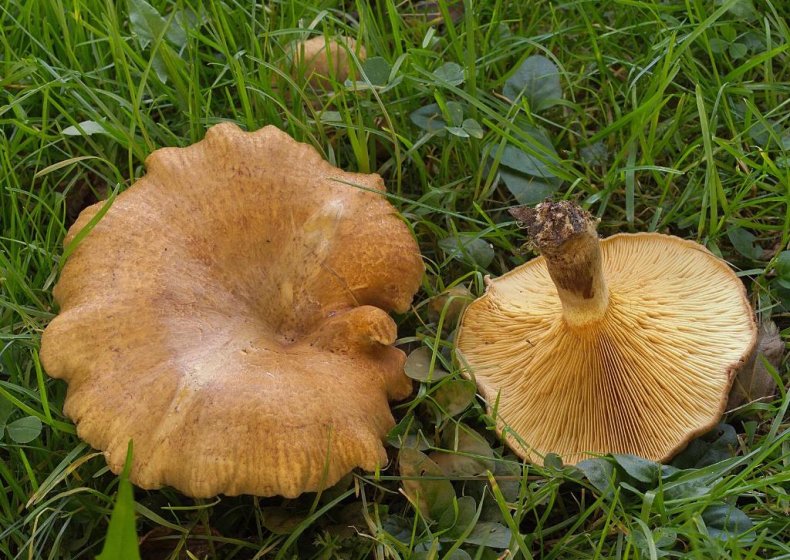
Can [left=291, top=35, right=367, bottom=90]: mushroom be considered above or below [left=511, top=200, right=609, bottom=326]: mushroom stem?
above

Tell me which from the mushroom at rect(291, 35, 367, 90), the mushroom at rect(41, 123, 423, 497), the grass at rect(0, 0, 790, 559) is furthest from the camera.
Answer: the mushroom at rect(291, 35, 367, 90)

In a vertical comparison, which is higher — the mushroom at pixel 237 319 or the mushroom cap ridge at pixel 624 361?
the mushroom at pixel 237 319

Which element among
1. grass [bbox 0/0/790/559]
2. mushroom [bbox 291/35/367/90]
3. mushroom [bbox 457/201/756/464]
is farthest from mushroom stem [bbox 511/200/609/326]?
mushroom [bbox 291/35/367/90]

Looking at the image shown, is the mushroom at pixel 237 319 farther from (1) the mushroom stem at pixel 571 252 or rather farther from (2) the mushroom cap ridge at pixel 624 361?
(1) the mushroom stem at pixel 571 252

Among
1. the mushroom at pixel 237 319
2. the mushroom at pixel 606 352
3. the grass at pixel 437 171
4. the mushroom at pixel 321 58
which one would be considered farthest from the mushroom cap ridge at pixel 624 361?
the mushroom at pixel 321 58

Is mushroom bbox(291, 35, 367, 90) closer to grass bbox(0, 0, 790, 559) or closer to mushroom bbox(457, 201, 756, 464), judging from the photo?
grass bbox(0, 0, 790, 559)

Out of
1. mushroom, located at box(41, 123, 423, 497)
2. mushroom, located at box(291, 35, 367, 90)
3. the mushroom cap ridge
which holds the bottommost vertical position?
the mushroom cap ridge

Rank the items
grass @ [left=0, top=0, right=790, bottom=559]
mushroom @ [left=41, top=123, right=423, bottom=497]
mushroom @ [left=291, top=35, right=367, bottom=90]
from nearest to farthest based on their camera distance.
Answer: mushroom @ [left=41, top=123, right=423, bottom=497], grass @ [left=0, top=0, right=790, bottom=559], mushroom @ [left=291, top=35, right=367, bottom=90]
